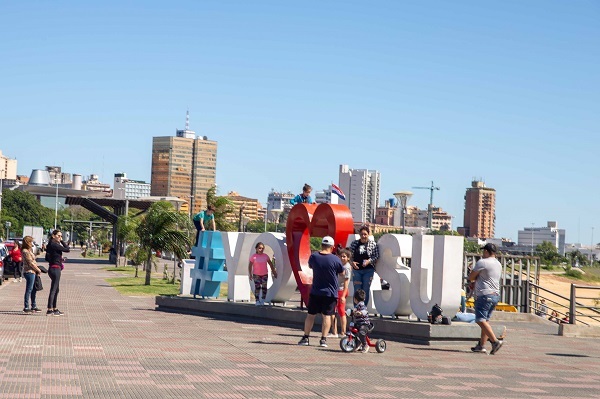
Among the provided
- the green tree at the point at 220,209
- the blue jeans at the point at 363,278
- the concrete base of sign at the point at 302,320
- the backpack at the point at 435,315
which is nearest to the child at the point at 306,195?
the concrete base of sign at the point at 302,320

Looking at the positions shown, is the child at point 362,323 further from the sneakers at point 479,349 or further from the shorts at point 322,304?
the sneakers at point 479,349

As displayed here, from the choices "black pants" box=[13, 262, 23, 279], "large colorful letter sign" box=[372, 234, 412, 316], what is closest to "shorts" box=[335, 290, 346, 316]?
"large colorful letter sign" box=[372, 234, 412, 316]

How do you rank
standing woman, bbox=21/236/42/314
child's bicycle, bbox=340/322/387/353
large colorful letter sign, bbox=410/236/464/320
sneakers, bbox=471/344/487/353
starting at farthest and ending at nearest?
standing woman, bbox=21/236/42/314, large colorful letter sign, bbox=410/236/464/320, sneakers, bbox=471/344/487/353, child's bicycle, bbox=340/322/387/353

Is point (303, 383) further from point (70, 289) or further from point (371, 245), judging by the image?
point (70, 289)

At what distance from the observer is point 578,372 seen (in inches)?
539

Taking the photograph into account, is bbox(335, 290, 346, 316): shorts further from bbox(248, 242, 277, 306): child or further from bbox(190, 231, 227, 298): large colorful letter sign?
bbox(190, 231, 227, 298): large colorful letter sign

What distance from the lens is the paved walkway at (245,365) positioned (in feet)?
34.8

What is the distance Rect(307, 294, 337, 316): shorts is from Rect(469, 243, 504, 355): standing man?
7.31 feet

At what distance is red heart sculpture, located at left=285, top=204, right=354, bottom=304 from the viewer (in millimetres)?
19141

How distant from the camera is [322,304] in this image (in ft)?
50.0

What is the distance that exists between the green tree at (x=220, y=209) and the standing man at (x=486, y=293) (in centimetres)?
3189

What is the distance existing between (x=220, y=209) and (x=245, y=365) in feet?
119

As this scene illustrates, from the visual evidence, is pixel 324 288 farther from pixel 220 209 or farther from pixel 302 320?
pixel 220 209

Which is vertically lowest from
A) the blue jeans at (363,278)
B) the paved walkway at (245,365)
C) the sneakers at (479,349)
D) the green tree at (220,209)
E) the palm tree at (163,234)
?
the paved walkway at (245,365)
